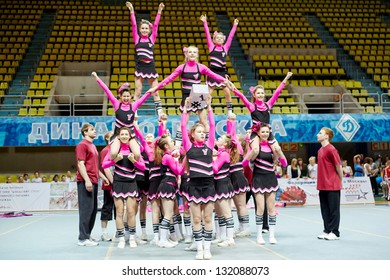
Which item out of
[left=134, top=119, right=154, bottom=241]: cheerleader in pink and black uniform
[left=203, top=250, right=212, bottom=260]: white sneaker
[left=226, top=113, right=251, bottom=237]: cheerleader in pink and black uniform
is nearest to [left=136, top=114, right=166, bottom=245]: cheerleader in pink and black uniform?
[left=134, top=119, right=154, bottom=241]: cheerleader in pink and black uniform

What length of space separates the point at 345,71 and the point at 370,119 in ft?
17.9

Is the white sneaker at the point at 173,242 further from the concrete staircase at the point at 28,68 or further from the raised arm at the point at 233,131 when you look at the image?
the concrete staircase at the point at 28,68

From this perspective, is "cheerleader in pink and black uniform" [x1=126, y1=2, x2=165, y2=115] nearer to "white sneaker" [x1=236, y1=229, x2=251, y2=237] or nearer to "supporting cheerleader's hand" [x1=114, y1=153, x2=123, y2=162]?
"supporting cheerleader's hand" [x1=114, y1=153, x2=123, y2=162]

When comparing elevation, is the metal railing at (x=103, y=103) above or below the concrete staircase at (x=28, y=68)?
below

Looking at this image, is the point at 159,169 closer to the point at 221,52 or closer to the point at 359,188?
the point at 221,52

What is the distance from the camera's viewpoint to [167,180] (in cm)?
648

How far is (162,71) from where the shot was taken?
1806 centimetres

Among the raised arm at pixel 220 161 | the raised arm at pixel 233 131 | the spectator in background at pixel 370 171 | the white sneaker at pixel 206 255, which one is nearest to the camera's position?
the white sneaker at pixel 206 255

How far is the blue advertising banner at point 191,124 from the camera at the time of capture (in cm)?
1415

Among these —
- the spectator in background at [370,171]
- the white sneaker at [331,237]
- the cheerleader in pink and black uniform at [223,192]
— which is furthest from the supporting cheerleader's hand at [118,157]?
the spectator in background at [370,171]

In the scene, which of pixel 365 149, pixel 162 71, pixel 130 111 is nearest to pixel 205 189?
pixel 130 111

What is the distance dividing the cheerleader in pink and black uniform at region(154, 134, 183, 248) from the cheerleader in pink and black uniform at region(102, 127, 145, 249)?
13.9 inches

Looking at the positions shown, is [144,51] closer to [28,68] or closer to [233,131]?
[233,131]

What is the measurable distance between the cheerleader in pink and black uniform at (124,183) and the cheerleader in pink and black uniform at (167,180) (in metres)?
0.35
